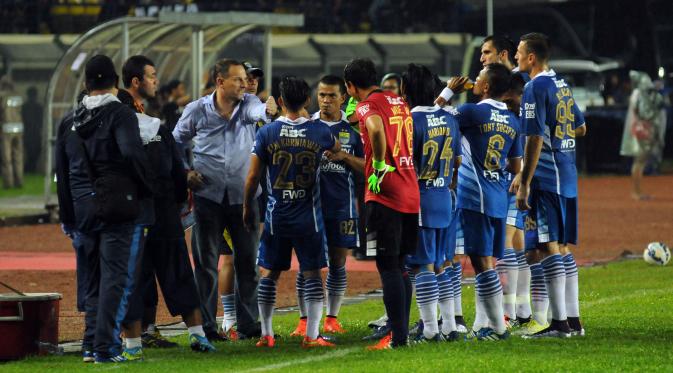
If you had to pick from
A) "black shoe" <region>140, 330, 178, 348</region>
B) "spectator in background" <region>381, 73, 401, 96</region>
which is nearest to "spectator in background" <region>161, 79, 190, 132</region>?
"spectator in background" <region>381, 73, 401, 96</region>

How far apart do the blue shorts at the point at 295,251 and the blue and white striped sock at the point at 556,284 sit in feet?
5.47

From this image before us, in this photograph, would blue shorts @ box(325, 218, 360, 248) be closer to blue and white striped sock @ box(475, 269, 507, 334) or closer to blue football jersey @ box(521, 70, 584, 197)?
blue and white striped sock @ box(475, 269, 507, 334)

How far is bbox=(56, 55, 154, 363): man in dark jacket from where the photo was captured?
10.1 m

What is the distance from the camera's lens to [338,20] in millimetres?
41875

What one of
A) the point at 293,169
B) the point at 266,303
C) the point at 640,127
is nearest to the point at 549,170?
the point at 293,169

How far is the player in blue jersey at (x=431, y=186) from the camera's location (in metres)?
10.6

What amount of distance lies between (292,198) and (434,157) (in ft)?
3.63

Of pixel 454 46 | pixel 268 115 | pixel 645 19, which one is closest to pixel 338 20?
pixel 454 46

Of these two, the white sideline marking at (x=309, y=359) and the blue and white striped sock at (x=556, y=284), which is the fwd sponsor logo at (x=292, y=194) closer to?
the white sideline marking at (x=309, y=359)

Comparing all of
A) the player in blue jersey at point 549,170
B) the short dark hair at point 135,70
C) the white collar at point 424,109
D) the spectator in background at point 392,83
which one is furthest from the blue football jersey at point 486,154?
the spectator in background at point 392,83

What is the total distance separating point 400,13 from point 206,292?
105 feet

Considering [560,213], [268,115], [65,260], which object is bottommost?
[65,260]

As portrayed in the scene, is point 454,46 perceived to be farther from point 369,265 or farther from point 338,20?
point 369,265

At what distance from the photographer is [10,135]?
3111 centimetres
